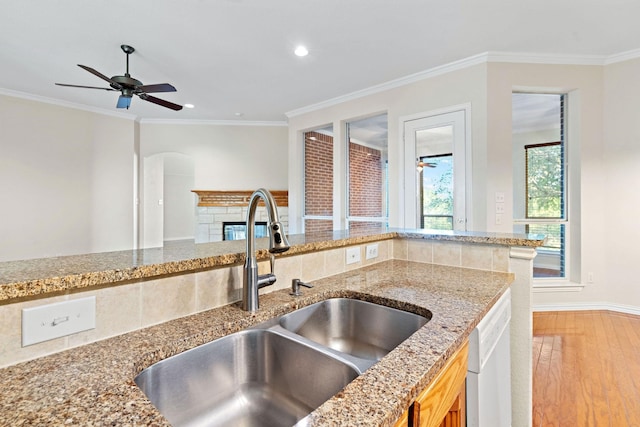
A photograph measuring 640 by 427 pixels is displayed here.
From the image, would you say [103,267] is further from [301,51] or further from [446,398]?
[301,51]

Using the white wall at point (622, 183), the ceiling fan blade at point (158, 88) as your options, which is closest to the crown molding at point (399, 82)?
the white wall at point (622, 183)

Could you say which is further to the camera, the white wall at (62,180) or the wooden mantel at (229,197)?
the wooden mantel at (229,197)

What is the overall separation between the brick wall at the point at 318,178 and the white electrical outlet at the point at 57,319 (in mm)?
4144

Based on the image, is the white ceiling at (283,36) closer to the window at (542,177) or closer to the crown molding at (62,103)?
the crown molding at (62,103)

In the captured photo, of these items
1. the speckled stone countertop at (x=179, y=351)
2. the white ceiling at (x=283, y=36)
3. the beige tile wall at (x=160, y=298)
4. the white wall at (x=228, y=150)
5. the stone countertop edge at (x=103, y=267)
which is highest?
the white ceiling at (x=283, y=36)

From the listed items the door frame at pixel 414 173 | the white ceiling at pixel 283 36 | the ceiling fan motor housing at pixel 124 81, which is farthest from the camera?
the door frame at pixel 414 173

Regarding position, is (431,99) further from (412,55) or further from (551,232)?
(551,232)

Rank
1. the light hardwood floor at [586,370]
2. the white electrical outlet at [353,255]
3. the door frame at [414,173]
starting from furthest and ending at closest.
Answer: the door frame at [414,173] → the light hardwood floor at [586,370] → the white electrical outlet at [353,255]

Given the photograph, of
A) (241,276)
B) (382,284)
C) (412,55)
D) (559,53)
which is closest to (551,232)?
(559,53)

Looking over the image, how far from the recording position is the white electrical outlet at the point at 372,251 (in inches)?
62.5

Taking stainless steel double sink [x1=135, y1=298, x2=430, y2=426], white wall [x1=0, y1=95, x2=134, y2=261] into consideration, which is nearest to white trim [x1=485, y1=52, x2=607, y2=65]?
stainless steel double sink [x1=135, y1=298, x2=430, y2=426]

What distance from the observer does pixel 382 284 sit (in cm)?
126

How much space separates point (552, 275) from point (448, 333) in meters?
3.69

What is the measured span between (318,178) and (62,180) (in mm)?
3830
